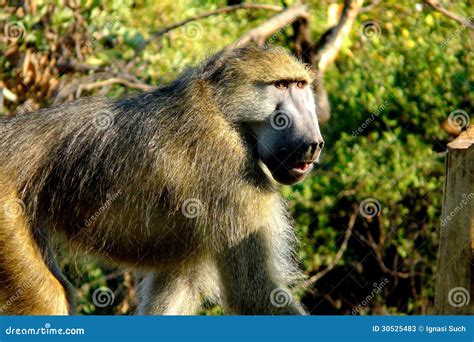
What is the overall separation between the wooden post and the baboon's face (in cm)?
91

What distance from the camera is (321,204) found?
8172mm

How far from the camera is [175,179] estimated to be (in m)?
5.17

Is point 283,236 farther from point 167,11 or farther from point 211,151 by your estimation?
point 167,11

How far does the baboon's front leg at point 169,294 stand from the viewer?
583cm

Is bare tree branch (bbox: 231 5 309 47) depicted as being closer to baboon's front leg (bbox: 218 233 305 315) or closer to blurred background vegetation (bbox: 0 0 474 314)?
blurred background vegetation (bbox: 0 0 474 314)

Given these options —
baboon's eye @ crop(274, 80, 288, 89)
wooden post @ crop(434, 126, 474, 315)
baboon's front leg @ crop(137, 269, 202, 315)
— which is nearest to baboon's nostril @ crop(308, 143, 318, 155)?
baboon's eye @ crop(274, 80, 288, 89)

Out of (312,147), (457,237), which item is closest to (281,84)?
(312,147)

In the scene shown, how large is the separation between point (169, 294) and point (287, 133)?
4.94ft

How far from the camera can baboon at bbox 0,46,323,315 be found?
5.10 m

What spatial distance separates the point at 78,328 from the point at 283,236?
145 centimetres

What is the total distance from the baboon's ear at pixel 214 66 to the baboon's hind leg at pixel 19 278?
4.63ft

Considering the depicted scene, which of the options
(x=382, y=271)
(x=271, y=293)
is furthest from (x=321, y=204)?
(x=271, y=293)

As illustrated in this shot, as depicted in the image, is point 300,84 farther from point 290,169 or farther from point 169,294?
point 169,294

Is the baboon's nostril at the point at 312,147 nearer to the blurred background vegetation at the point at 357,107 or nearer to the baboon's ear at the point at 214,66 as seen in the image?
the baboon's ear at the point at 214,66
